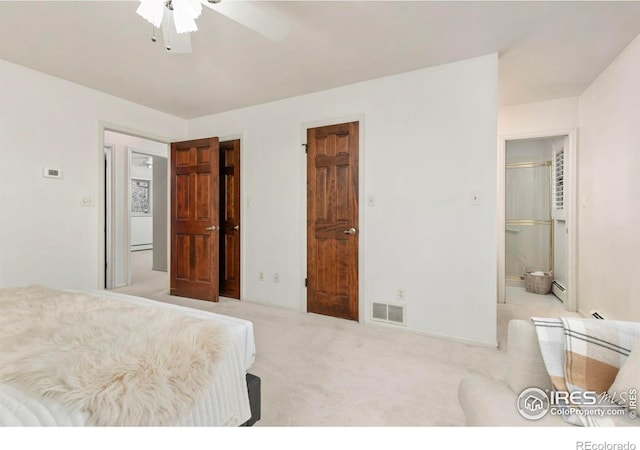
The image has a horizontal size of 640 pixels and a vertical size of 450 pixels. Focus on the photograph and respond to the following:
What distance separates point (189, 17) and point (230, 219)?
2.60 meters

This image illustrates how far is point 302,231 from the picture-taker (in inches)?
134

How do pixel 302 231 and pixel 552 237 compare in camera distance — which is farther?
pixel 552 237

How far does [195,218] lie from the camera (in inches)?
153

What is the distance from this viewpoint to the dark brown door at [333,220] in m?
3.12

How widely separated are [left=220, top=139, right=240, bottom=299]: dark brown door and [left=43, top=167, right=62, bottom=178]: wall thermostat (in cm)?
167

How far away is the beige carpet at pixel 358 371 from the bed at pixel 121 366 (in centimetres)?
43

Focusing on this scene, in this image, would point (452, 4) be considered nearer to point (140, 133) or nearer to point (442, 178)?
point (442, 178)

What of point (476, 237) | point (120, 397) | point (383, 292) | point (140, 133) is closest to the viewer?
point (120, 397)

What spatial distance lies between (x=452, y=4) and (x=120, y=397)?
8.53 feet

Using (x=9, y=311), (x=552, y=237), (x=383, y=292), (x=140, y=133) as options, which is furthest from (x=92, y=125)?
(x=552, y=237)

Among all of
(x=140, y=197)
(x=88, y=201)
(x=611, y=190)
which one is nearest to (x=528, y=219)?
(x=611, y=190)

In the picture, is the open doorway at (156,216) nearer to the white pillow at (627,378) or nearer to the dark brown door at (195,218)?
the dark brown door at (195,218)
